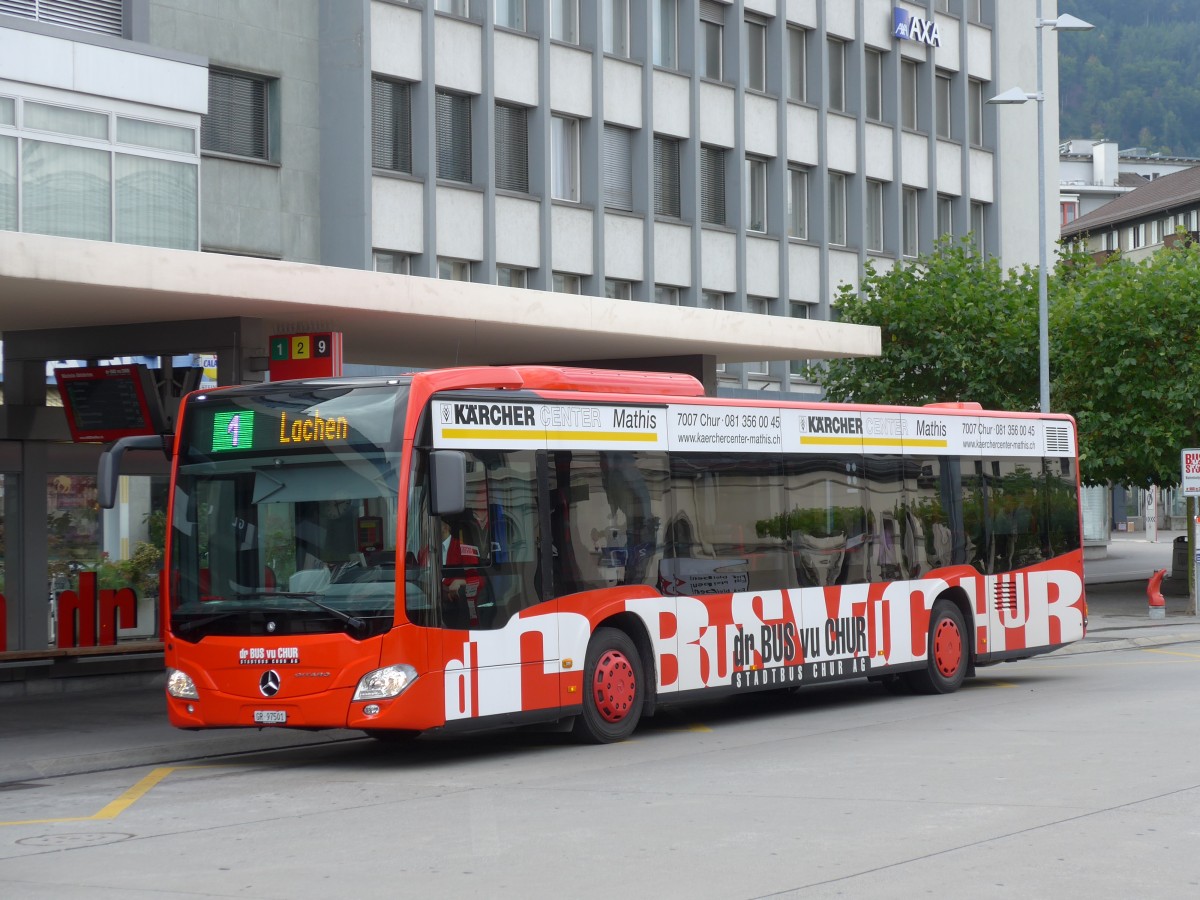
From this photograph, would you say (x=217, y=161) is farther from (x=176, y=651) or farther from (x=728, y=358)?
(x=176, y=651)

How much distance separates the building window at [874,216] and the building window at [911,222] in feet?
3.50

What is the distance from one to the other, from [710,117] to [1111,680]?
80.7ft

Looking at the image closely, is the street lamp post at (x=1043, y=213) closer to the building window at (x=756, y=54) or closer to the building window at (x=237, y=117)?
the building window at (x=756, y=54)

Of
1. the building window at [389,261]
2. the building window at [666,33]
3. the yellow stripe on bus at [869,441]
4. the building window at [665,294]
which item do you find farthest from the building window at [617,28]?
the yellow stripe on bus at [869,441]

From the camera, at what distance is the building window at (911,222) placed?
160 feet

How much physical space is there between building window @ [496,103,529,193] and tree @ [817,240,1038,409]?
777 centimetres

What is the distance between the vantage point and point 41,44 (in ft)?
79.5

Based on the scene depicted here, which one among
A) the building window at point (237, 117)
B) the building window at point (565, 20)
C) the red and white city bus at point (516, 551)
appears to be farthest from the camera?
the building window at point (565, 20)

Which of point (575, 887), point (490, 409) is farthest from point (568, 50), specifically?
point (575, 887)

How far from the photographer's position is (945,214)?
165 ft

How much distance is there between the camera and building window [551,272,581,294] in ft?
126

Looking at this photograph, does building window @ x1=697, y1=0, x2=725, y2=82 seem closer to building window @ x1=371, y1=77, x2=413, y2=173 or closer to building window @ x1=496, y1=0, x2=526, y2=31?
building window @ x1=496, y1=0, x2=526, y2=31

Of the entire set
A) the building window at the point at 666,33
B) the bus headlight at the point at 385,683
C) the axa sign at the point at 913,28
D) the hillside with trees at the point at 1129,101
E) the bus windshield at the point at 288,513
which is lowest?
the bus headlight at the point at 385,683

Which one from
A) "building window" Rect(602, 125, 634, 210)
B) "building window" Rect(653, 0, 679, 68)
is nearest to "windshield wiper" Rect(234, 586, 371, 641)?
"building window" Rect(602, 125, 634, 210)
